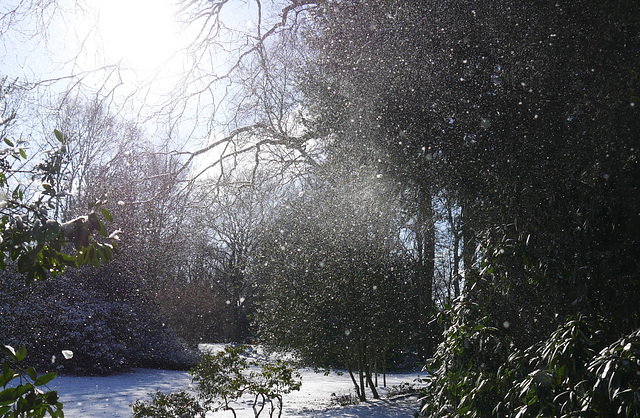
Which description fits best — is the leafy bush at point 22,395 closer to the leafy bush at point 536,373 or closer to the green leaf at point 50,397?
the green leaf at point 50,397

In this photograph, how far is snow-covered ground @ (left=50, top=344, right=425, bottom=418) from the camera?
21.1 ft

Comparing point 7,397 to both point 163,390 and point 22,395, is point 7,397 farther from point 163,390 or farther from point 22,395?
point 163,390

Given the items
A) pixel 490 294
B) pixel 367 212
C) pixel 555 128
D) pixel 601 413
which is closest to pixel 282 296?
pixel 367 212

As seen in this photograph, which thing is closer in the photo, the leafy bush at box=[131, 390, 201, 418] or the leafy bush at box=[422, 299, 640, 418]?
the leafy bush at box=[422, 299, 640, 418]

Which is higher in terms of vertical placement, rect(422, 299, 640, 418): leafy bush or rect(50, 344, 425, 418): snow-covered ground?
rect(422, 299, 640, 418): leafy bush

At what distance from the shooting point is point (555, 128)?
2635mm

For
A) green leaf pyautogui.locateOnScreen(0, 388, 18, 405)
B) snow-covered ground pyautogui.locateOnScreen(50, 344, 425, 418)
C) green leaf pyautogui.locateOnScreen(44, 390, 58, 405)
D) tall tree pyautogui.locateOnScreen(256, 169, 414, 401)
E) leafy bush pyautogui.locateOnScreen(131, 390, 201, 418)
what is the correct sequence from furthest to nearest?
snow-covered ground pyautogui.locateOnScreen(50, 344, 425, 418), tall tree pyautogui.locateOnScreen(256, 169, 414, 401), leafy bush pyautogui.locateOnScreen(131, 390, 201, 418), green leaf pyautogui.locateOnScreen(44, 390, 58, 405), green leaf pyautogui.locateOnScreen(0, 388, 18, 405)

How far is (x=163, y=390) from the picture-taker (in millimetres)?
8531

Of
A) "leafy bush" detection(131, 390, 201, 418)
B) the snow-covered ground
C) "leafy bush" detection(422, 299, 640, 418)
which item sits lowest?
the snow-covered ground

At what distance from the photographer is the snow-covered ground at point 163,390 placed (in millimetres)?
6438

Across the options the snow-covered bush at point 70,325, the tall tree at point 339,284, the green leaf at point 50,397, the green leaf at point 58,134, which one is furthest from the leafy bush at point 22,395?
the snow-covered bush at point 70,325

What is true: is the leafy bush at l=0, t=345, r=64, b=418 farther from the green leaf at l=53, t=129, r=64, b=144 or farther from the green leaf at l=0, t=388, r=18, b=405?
the green leaf at l=53, t=129, r=64, b=144

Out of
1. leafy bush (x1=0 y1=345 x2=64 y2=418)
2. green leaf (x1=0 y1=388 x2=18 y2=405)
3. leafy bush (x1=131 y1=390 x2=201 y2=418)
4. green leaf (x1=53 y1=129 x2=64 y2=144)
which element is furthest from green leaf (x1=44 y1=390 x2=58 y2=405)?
leafy bush (x1=131 y1=390 x2=201 y2=418)

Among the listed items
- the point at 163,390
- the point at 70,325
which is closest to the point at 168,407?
Result: the point at 163,390
